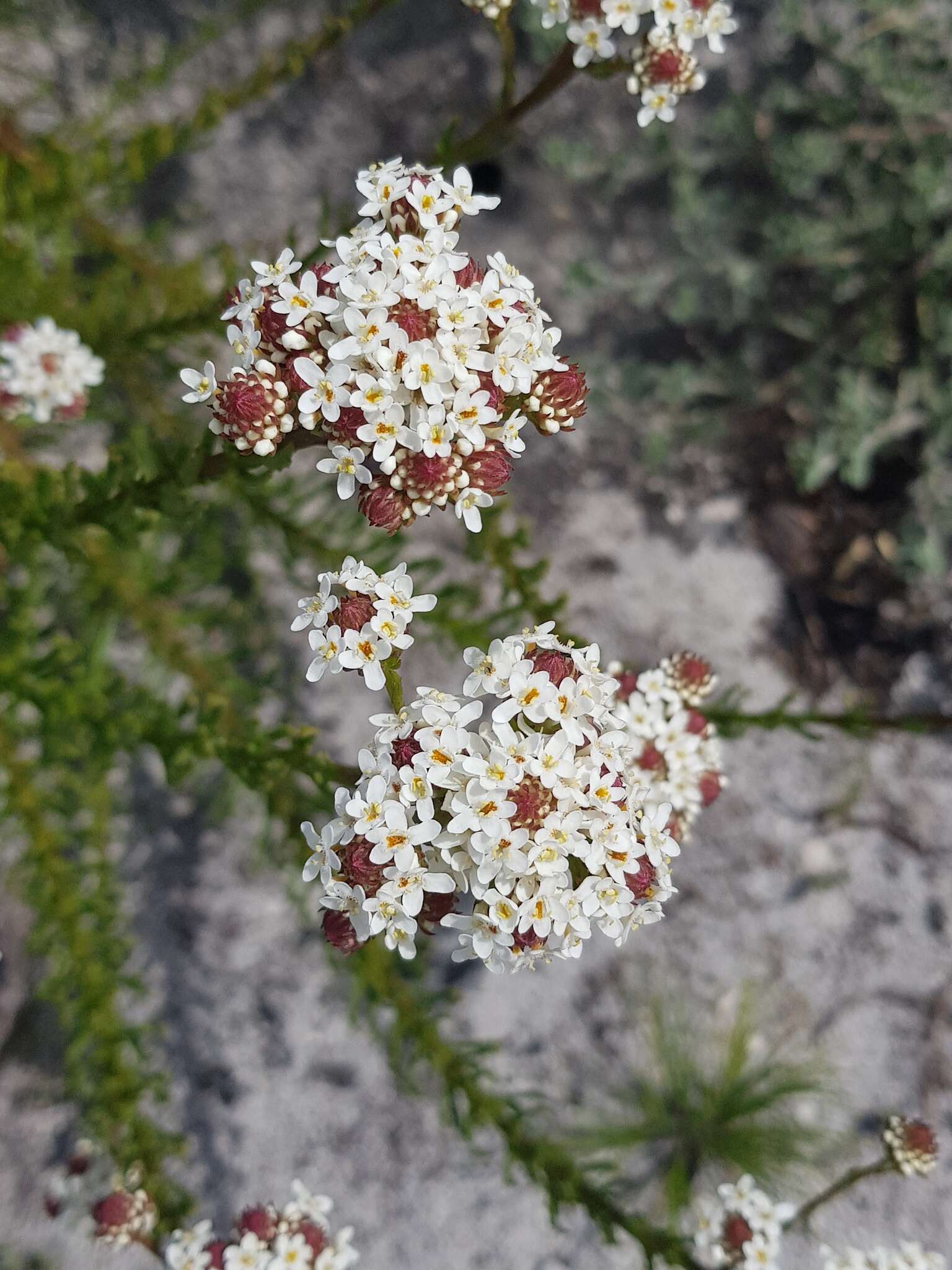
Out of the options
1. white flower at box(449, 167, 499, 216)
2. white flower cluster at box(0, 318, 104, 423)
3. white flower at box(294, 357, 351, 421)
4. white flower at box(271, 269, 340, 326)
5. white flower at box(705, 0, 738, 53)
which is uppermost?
white flower at box(705, 0, 738, 53)

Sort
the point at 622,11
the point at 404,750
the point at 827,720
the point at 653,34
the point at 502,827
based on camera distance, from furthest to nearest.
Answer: the point at 827,720 → the point at 653,34 → the point at 622,11 → the point at 404,750 → the point at 502,827

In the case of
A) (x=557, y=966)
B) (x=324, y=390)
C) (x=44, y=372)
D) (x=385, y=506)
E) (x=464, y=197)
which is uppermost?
(x=44, y=372)

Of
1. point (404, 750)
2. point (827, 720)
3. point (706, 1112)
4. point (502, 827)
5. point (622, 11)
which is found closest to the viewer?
point (502, 827)

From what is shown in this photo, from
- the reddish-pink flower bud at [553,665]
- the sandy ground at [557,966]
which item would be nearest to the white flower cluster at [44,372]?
the sandy ground at [557,966]

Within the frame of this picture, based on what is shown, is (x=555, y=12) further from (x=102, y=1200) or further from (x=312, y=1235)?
(x=102, y=1200)

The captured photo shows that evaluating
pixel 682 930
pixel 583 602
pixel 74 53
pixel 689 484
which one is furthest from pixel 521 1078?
pixel 74 53

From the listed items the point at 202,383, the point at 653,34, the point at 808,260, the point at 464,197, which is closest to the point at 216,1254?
the point at 202,383

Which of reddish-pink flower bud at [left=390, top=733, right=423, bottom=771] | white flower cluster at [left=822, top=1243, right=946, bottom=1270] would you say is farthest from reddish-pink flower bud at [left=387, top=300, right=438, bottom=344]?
white flower cluster at [left=822, top=1243, right=946, bottom=1270]

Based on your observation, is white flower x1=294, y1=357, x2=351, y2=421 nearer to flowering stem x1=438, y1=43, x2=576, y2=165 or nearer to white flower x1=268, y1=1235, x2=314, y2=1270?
flowering stem x1=438, y1=43, x2=576, y2=165
